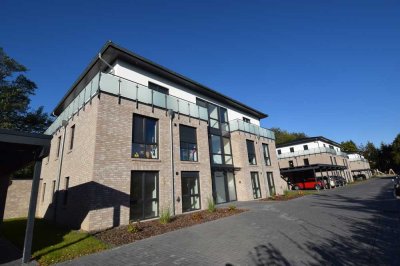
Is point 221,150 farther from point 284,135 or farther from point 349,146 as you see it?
point 349,146

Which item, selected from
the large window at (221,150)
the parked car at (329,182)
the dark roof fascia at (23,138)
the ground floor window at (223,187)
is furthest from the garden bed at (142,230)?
the parked car at (329,182)

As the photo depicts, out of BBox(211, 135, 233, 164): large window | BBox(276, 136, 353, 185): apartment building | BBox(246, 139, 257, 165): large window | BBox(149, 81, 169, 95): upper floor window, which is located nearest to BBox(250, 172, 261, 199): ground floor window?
BBox(246, 139, 257, 165): large window

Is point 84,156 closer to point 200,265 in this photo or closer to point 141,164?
point 141,164

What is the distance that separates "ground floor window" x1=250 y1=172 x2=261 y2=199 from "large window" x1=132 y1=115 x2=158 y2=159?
1107cm

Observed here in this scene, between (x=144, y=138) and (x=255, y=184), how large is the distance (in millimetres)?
12520

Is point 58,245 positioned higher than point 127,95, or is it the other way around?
point 127,95

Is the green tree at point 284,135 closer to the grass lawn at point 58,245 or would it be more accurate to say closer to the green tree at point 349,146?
the green tree at point 349,146

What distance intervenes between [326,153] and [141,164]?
3791 centimetres

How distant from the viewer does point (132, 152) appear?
38.8 feet

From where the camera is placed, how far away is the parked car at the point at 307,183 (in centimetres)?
2944

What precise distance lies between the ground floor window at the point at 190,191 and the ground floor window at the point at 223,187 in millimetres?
3094

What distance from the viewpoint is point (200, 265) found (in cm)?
545

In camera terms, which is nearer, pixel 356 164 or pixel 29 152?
pixel 29 152

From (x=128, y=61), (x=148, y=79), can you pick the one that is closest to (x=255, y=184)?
(x=148, y=79)
